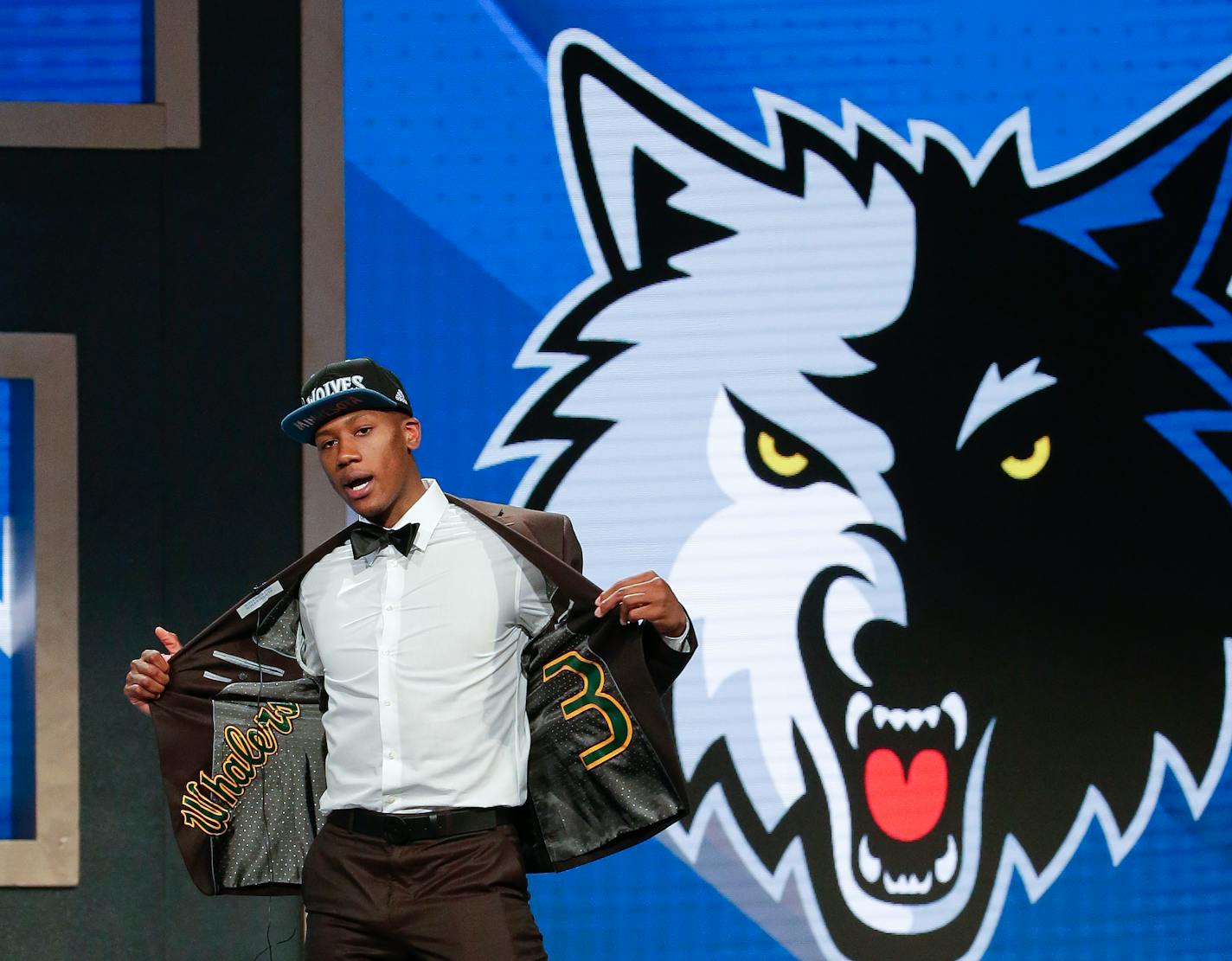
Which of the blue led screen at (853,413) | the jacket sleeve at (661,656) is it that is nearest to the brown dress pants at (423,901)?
the jacket sleeve at (661,656)

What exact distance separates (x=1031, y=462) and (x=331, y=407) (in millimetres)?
1912

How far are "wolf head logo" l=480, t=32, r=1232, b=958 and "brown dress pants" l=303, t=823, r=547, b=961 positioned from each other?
3.86 ft

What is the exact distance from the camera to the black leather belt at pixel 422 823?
2145 mm

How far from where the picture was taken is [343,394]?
2.23 m

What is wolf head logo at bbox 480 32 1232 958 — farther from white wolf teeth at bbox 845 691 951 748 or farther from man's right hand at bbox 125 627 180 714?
man's right hand at bbox 125 627 180 714

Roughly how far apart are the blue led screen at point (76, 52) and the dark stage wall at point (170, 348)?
0.51ft

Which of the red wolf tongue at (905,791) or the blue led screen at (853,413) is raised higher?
the blue led screen at (853,413)

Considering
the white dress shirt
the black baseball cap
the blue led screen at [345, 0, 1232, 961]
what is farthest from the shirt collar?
the blue led screen at [345, 0, 1232, 961]

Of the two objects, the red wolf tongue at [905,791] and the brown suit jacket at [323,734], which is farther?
the red wolf tongue at [905,791]

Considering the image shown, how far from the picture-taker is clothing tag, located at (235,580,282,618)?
2438 mm

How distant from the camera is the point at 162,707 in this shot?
2471 millimetres

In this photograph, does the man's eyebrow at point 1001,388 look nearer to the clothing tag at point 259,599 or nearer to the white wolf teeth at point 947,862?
the white wolf teeth at point 947,862

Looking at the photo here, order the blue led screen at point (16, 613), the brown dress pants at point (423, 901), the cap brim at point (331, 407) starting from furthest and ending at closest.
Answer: the blue led screen at point (16, 613) → the cap brim at point (331, 407) → the brown dress pants at point (423, 901)

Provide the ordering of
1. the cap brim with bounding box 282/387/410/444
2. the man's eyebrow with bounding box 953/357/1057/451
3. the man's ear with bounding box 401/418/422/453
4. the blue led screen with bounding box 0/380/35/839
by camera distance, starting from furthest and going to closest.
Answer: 1. the man's eyebrow with bounding box 953/357/1057/451
2. the blue led screen with bounding box 0/380/35/839
3. the man's ear with bounding box 401/418/422/453
4. the cap brim with bounding box 282/387/410/444
